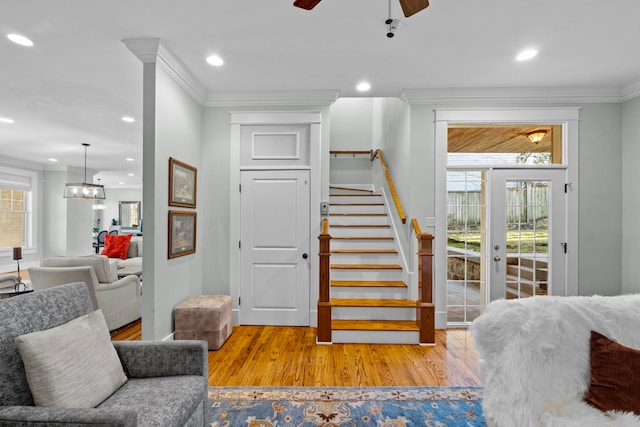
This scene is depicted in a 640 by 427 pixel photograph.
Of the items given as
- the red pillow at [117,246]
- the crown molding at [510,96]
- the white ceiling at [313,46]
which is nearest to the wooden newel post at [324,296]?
the white ceiling at [313,46]

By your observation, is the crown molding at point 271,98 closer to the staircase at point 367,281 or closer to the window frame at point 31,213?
the staircase at point 367,281

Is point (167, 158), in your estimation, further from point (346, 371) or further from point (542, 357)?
point (542, 357)

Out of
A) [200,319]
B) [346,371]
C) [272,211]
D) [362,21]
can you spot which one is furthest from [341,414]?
[362,21]

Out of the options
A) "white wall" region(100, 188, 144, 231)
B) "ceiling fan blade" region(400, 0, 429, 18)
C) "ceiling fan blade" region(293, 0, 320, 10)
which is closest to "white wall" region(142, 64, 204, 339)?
"ceiling fan blade" region(293, 0, 320, 10)

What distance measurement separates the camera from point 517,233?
377 centimetres

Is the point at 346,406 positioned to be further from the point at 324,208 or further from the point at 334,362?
the point at 324,208

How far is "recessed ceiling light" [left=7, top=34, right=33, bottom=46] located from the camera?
2.63 m

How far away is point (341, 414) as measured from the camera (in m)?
2.16

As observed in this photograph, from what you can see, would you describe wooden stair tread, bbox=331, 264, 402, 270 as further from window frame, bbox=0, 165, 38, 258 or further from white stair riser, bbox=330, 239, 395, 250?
window frame, bbox=0, 165, 38, 258

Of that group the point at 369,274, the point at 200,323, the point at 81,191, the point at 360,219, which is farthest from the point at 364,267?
the point at 81,191

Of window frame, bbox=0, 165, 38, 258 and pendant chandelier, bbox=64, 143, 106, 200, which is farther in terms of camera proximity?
window frame, bbox=0, 165, 38, 258

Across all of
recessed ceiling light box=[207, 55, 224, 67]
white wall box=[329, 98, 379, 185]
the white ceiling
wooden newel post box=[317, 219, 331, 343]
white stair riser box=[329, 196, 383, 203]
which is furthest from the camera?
white wall box=[329, 98, 379, 185]

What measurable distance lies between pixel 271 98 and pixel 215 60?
89 cm

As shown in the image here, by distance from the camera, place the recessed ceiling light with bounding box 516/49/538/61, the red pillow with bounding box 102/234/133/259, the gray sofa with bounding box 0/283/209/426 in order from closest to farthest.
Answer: the gray sofa with bounding box 0/283/209/426
the recessed ceiling light with bounding box 516/49/538/61
the red pillow with bounding box 102/234/133/259
